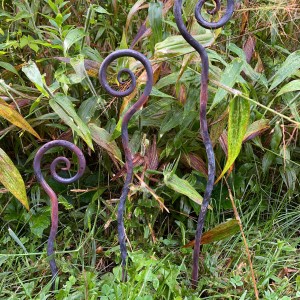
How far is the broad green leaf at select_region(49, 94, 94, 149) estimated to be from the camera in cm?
96

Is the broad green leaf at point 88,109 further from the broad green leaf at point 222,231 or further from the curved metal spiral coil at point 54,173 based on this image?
the broad green leaf at point 222,231

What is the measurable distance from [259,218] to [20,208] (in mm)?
593

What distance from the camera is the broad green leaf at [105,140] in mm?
1054

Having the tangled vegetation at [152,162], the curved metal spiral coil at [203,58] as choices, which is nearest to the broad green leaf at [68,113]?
the tangled vegetation at [152,162]

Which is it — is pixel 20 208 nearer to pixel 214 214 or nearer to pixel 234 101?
pixel 214 214

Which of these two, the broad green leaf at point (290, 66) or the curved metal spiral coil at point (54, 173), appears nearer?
the curved metal spiral coil at point (54, 173)

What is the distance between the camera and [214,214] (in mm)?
1261

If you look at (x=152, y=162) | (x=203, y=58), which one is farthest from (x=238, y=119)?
(x=152, y=162)

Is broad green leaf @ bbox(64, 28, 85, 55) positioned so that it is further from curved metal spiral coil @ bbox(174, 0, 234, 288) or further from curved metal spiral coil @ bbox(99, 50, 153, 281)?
curved metal spiral coil @ bbox(174, 0, 234, 288)

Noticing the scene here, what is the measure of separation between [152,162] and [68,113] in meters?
0.26

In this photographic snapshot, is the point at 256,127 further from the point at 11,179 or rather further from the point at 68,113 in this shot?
the point at 11,179

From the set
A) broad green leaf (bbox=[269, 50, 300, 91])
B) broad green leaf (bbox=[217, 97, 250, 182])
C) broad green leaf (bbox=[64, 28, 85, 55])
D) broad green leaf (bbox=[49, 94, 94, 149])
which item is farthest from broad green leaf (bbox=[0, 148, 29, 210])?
broad green leaf (bbox=[269, 50, 300, 91])

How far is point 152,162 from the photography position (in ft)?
3.84

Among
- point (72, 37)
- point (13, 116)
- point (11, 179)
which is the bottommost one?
point (11, 179)
